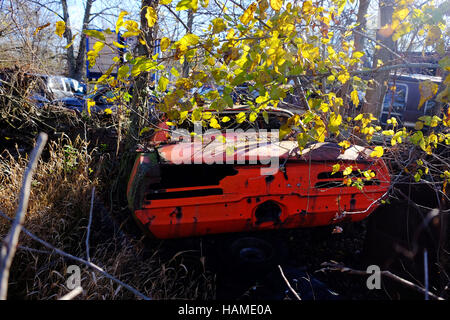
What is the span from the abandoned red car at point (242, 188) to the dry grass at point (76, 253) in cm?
46

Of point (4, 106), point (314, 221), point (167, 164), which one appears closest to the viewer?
point (167, 164)

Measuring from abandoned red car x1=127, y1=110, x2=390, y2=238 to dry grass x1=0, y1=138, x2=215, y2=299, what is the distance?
1.50 feet

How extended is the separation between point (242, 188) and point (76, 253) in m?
1.79

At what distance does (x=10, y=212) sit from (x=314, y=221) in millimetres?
3180

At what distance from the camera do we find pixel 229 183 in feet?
9.34

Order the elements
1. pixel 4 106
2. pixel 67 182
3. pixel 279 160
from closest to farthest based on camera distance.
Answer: pixel 279 160
pixel 67 182
pixel 4 106

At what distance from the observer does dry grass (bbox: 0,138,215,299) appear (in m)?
2.63

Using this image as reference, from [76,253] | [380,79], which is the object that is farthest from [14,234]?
[380,79]

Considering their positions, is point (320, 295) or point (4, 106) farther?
point (4, 106)

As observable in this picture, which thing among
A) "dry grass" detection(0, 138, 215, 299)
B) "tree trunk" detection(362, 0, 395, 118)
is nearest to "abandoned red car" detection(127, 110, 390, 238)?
"dry grass" detection(0, 138, 215, 299)

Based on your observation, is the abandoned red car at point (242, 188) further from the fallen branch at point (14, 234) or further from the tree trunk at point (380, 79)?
the tree trunk at point (380, 79)

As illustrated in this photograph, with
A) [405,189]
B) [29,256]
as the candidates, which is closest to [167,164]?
[29,256]

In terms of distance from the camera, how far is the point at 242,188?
2.87m

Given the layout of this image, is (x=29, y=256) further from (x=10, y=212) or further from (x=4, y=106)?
(x=4, y=106)
